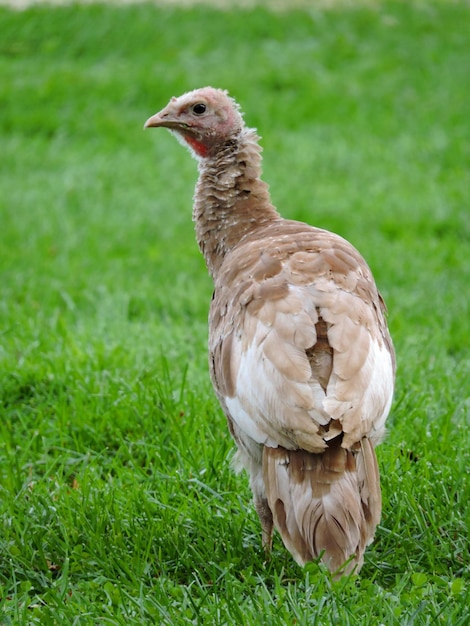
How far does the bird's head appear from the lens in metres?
4.38

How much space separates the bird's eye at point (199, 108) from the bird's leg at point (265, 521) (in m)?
1.76

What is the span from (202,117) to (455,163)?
19.3ft

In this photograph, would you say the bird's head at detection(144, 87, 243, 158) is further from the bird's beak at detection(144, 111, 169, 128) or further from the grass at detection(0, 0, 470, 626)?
the grass at detection(0, 0, 470, 626)

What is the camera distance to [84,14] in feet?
43.2

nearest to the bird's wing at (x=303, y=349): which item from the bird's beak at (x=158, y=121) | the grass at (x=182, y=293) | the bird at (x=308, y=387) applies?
the bird at (x=308, y=387)

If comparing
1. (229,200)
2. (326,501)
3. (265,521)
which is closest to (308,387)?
(326,501)

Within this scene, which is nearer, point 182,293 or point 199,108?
point 199,108

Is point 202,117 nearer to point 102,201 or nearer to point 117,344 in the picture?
point 117,344

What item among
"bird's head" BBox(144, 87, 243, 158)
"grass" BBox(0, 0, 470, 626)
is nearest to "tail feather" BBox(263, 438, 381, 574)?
"grass" BBox(0, 0, 470, 626)

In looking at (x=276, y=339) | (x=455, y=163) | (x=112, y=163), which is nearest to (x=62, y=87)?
(x=112, y=163)

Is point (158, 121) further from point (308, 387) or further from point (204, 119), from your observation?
point (308, 387)

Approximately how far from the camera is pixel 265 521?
3.58 meters

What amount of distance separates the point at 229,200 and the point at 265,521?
1407 millimetres

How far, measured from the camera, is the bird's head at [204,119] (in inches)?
173
